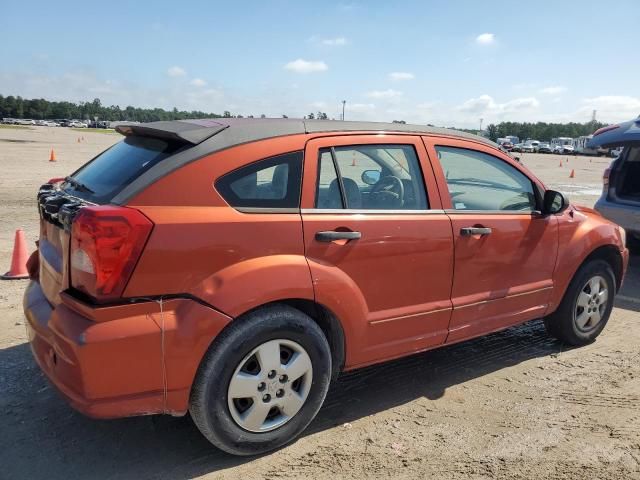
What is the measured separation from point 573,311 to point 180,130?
→ 342 centimetres

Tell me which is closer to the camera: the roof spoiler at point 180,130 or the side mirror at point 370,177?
the roof spoiler at point 180,130

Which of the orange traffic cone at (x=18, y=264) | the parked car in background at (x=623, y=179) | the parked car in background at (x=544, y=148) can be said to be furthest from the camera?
the parked car in background at (x=544, y=148)

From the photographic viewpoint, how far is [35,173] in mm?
15148

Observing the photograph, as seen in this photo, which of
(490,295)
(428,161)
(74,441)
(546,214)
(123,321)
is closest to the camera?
(123,321)

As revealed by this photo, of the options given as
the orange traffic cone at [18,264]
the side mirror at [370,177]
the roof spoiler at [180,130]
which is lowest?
the orange traffic cone at [18,264]

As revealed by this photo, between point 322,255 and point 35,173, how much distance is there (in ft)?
47.9

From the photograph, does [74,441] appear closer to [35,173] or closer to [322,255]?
[322,255]

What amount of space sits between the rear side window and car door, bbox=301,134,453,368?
2.9 inches

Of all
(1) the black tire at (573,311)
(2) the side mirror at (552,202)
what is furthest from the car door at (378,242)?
(1) the black tire at (573,311)

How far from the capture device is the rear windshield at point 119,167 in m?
2.81

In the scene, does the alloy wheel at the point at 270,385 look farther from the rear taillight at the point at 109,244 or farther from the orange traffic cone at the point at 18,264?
the orange traffic cone at the point at 18,264

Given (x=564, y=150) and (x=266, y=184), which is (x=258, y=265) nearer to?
(x=266, y=184)

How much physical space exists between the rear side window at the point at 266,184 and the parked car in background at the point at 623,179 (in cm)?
491

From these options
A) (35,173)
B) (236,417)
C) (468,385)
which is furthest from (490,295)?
(35,173)
